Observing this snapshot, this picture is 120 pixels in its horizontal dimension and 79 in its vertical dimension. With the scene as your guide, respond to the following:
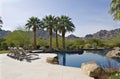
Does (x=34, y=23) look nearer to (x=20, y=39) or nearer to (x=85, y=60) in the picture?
(x=20, y=39)

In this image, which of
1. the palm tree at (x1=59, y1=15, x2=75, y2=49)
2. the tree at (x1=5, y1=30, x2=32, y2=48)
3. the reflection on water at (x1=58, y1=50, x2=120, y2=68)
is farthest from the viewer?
the tree at (x1=5, y1=30, x2=32, y2=48)

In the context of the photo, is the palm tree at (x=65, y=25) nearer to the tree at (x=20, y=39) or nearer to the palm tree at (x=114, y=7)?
the tree at (x=20, y=39)

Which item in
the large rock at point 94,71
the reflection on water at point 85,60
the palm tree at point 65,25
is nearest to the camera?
the large rock at point 94,71

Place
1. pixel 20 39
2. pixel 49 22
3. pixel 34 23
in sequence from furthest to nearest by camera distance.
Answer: pixel 20 39, pixel 49 22, pixel 34 23

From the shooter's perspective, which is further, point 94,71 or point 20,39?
point 20,39

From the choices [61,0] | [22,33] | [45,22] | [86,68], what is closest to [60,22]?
A: [45,22]

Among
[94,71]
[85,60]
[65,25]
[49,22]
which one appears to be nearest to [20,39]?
[49,22]

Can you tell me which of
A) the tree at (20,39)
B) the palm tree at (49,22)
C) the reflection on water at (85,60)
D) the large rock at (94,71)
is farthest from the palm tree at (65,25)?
the large rock at (94,71)

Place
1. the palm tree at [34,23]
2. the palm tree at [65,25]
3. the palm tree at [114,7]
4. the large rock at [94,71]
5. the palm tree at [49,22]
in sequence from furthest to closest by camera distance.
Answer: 1. the palm tree at [65,25]
2. the palm tree at [49,22]
3. the palm tree at [34,23]
4. the palm tree at [114,7]
5. the large rock at [94,71]

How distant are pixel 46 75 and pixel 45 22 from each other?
33306 mm

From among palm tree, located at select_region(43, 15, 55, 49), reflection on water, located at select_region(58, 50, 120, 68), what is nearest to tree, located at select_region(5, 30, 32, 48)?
palm tree, located at select_region(43, 15, 55, 49)

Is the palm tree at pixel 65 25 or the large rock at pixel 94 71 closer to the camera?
the large rock at pixel 94 71

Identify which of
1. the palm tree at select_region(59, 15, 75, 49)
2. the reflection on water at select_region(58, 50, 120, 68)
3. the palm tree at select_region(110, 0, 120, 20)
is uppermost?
the palm tree at select_region(59, 15, 75, 49)

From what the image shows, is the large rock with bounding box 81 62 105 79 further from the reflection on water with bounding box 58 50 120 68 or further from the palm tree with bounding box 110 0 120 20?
the palm tree with bounding box 110 0 120 20
